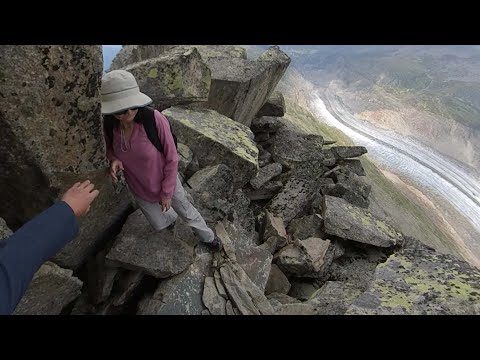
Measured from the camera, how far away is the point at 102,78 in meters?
6.23

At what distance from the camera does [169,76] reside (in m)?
10.3

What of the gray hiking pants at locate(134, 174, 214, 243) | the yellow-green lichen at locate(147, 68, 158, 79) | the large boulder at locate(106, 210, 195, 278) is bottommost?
the large boulder at locate(106, 210, 195, 278)

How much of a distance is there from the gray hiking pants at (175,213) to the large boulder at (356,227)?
5021 mm

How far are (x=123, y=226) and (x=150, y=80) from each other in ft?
13.4

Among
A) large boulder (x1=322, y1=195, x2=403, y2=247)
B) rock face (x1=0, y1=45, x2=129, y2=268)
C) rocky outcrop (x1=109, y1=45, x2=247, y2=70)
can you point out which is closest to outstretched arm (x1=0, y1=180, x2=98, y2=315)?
rock face (x1=0, y1=45, x2=129, y2=268)

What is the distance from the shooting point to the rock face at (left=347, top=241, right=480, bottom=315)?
5797 millimetres

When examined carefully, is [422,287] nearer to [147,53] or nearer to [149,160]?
[149,160]

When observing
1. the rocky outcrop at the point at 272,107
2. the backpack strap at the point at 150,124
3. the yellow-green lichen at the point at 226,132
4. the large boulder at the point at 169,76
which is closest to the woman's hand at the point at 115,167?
the backpack strap at the point at 150,124

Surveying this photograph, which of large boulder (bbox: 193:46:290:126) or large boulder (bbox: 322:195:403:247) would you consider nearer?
large boulder (bbox: 322:195:403:247)

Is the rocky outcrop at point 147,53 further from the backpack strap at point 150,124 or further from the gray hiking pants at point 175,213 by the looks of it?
the backpack strap at point 150,124

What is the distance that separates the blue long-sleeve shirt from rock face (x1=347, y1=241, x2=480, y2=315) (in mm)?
4055

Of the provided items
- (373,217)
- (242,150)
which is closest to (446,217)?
(373,217)

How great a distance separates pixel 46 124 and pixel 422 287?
6.88 metres

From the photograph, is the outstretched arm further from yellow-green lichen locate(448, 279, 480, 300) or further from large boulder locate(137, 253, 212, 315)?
yellow-green lichen locate(448, 279, 480, 300)
